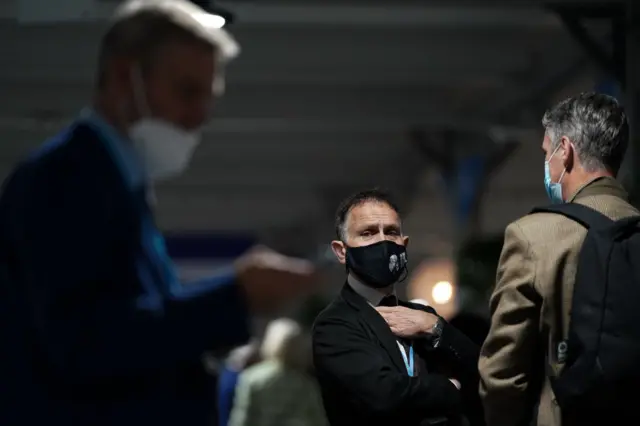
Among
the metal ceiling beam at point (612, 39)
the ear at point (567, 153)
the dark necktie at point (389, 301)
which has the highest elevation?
the ear at point (567, 153)

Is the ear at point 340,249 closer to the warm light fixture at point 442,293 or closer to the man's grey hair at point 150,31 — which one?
the man's grey hair at point 150,31

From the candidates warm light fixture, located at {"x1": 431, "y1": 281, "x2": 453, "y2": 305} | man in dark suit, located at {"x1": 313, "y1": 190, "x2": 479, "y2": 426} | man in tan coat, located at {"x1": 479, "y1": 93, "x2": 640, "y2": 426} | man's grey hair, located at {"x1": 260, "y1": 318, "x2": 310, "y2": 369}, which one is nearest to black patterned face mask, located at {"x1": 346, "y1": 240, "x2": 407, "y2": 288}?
man in dark suit, located at {"x1": 313, "y1": 190, "x2": 479, "y2": 426}

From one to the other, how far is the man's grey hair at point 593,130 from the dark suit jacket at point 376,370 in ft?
2.14

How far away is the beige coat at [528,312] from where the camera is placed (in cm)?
365

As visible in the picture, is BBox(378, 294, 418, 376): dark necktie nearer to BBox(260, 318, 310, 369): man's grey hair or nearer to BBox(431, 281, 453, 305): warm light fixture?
BBox(260, 318, 310, 369): man's grey hair

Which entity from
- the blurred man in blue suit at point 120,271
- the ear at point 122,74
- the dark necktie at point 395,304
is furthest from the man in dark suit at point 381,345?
the ear at point 122,74

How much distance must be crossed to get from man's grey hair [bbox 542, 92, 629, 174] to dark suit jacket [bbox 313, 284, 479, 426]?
65 centimetres

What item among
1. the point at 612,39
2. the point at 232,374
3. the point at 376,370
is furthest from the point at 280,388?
the point at 376,370

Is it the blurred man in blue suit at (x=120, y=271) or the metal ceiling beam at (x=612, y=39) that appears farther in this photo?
the metal ceiling beam at (x=612, y=39)

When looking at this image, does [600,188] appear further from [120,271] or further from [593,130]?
[120,271]

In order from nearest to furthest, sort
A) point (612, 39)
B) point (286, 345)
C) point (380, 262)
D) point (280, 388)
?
point (380, 262), point (280, 388), point (286, 345), point (612, 39)

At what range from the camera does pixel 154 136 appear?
2062 millimetres

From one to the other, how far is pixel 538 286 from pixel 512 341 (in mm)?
163

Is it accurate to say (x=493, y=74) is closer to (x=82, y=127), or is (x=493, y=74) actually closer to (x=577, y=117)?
(x=577, y=117)
